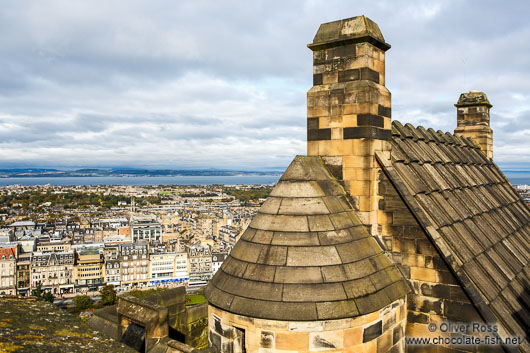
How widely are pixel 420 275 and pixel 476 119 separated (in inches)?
567

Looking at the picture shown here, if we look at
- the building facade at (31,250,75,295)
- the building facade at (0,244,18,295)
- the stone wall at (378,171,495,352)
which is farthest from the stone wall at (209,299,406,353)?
the building facade at (0,244,18,295)

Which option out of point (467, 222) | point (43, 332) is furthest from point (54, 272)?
point (43, 332)

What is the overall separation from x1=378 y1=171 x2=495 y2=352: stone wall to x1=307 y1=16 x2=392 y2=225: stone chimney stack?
33cm

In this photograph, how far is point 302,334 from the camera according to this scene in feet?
19.0

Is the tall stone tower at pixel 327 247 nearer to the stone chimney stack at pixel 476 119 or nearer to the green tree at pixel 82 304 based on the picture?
the stone chimney stack at pixel 476 119

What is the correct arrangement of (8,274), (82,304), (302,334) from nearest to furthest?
(302,334), (82,304), (8,274)

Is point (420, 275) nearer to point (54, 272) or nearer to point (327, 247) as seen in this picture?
point (327, 247)

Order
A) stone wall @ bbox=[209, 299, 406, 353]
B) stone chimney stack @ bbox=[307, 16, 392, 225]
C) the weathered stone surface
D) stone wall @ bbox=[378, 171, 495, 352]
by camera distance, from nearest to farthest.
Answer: the weathered stone surface → stone wall @ bbox=[209, 299, 406, 353] → stone wall @ bbox=[378, 171, 495, 352] → stone chimney stack @ bbox=[307, 16, 392, 225]

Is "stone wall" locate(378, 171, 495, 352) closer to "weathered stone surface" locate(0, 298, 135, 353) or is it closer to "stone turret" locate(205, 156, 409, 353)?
"stone turret" locate(205, 156, 409, 353)

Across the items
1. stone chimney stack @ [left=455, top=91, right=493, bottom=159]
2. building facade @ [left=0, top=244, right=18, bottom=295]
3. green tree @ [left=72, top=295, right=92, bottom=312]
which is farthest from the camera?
building facade @ [left=0, top=244, right=18, bottom=295]

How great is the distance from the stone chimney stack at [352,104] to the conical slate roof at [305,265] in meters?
0.70

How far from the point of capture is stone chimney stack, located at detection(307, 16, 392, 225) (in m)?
7.64

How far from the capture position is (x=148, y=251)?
129 metres

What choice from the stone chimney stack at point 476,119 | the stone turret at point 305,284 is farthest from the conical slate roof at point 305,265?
the stone chimney stack at point 476,119
